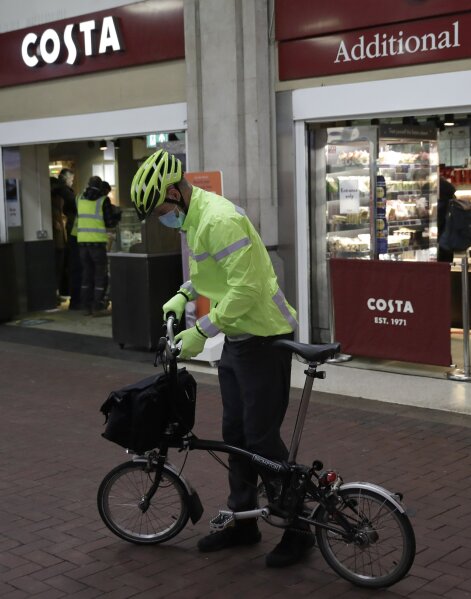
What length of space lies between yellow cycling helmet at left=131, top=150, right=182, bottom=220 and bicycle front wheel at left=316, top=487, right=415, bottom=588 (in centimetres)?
166

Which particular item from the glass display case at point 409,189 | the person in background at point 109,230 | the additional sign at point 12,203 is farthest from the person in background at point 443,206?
the additional sign at point 12,203

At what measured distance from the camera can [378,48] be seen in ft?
30.3

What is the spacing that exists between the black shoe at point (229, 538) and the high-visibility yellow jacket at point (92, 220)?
864 cm

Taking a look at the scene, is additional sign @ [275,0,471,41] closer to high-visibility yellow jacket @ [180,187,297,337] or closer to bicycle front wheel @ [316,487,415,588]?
high-visibility yellow jacket @ [180,187,297,337]

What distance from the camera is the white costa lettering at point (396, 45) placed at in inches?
344

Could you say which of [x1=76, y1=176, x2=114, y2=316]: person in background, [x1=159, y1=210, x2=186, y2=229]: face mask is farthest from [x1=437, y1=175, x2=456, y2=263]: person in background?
[x1=159, y1=210, x2=186, y2=229]: face mask

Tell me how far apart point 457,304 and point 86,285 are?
550 cm

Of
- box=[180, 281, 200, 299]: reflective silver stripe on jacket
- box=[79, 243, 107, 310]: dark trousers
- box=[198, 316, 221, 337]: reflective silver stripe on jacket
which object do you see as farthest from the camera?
box=[79, 243, 107, 310]: dark trousers

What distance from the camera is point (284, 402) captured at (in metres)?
4.91

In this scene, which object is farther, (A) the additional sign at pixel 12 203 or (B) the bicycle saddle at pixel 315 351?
(A) the additional sign at pixel 12 203

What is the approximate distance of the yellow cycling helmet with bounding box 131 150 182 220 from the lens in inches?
187

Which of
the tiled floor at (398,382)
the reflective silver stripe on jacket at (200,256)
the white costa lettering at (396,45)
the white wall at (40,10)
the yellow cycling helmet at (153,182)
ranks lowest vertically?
the tiled floor at (398,382)

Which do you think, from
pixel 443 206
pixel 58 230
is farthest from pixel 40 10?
pixel 443 206

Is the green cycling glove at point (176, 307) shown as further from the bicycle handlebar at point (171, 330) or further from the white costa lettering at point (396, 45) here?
the white costa lettering at point (396, 45)
